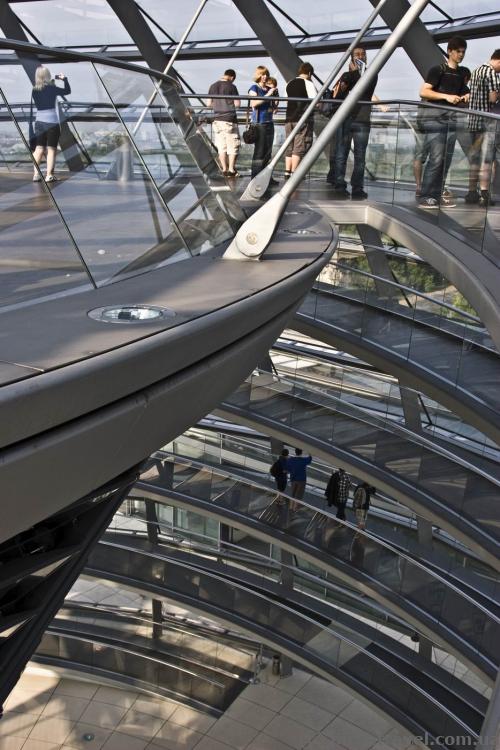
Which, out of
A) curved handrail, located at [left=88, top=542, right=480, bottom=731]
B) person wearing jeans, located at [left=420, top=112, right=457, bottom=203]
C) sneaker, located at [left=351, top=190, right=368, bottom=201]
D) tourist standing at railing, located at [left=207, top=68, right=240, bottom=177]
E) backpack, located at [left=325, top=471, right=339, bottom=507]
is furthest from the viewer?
backpack, located at [left=325, top=471, right=339, bottom=507]

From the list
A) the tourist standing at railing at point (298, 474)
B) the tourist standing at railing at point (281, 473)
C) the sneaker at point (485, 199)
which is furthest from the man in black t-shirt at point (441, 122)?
the tourist standing at railing at point (281, 473)

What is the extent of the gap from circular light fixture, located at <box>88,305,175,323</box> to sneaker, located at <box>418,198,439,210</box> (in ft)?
27.2

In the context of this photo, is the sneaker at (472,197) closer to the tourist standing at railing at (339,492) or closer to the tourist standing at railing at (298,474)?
the tourist standing at railing at (339,492)

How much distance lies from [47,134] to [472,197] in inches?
231

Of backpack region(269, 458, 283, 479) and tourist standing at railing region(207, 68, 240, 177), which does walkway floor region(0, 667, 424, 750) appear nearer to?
backpack region(269, 458, 283, 479)

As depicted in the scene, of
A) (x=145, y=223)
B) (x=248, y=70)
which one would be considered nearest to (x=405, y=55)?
(x=248, y=70)

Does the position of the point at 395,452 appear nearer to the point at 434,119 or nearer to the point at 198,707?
the point at 434,119

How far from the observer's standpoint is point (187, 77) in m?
19.9

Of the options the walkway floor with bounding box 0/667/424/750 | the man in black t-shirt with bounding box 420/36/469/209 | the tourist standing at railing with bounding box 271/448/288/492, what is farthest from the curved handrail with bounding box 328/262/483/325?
the walkway floor with bounding box 0/667/424/750

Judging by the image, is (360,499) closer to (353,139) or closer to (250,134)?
(353,139)

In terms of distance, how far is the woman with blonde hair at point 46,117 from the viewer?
5.27 meters

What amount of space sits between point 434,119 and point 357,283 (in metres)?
5.25

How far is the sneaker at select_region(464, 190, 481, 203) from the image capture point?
9.69 m

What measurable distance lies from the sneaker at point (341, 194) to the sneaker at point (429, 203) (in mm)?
1970
